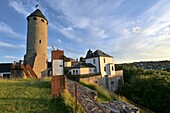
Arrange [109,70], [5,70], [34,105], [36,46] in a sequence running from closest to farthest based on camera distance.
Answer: [34,105] < [36,46] < [5,70] < [109,70]

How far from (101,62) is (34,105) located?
29.5m

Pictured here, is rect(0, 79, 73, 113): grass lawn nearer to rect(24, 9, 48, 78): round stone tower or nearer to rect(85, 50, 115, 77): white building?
rect(24, 9, 48, 78): round stone tower

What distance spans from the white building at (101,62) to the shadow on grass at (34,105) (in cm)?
2828

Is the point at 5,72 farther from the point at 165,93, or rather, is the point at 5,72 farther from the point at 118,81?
the point at 165,93

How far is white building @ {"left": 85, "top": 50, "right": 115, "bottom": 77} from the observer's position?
110ft

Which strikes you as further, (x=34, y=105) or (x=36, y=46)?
(x=36, y=46)

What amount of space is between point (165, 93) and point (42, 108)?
74.0 feet

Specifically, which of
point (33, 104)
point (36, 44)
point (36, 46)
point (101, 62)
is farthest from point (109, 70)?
point (33, 104)

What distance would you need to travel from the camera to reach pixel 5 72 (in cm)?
2855

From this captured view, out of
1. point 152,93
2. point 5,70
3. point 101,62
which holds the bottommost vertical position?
point 152,93

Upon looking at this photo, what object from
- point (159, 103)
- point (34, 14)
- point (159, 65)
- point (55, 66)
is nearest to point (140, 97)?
point (159, 103)

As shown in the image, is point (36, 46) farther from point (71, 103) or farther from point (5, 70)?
point (71, 103)

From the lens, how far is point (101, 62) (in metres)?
33.9

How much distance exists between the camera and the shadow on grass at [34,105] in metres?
4.64
